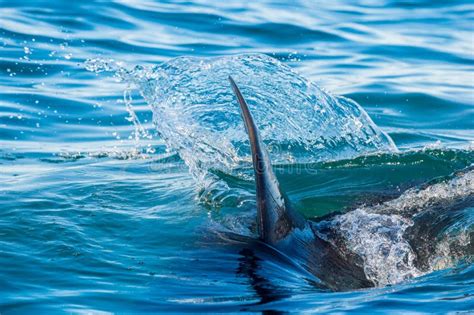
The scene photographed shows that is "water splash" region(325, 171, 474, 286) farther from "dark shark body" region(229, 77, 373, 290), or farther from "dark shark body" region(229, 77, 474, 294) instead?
"dark shark body" region(229, 77, 373, 290)

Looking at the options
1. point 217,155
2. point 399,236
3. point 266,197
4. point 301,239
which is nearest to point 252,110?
point 217,155

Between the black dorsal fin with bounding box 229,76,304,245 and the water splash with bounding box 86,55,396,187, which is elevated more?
the water splash with bounding box 86,55,396,187

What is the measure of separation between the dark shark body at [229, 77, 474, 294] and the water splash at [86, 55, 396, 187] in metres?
2.26

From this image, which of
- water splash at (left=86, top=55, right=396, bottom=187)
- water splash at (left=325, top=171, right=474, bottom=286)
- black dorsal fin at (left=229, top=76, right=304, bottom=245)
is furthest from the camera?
water splash at (left=86, top=55, right=396, bottom=187)

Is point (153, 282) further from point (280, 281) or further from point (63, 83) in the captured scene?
point (63, 83)

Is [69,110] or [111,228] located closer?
[111,228]

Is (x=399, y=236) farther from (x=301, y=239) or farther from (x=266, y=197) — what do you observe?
(x=266, y=197)

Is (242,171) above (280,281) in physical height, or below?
above

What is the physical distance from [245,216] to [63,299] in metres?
Result: 1.72

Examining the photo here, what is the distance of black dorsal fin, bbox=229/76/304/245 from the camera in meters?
4.77

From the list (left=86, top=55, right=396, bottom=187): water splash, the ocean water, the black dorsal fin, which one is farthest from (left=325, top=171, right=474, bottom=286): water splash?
(left=86, top=55, right=396, bottom=187): water splash

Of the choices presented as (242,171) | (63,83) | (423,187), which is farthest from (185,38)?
(423,187)

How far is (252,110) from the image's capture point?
328 inches

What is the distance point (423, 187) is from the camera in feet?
21.4
